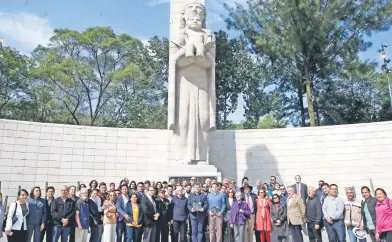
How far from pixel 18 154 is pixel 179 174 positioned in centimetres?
590

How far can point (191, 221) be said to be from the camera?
7.45 m

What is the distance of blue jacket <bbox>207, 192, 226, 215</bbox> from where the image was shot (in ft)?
24.0

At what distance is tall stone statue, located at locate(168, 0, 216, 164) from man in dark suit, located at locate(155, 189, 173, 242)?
2.68m

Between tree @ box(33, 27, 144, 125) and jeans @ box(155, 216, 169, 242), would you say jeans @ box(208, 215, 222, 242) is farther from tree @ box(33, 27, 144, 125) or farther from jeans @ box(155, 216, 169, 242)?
tree @ box(33, 27, 144, 125)

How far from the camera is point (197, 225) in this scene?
7.44 meters

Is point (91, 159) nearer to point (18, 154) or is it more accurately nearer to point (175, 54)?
point (18, 154)

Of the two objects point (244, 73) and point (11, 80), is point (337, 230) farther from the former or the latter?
point (11, 80)

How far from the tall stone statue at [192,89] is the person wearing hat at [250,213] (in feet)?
9.30

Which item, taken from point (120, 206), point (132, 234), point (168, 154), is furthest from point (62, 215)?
point (168, 154)

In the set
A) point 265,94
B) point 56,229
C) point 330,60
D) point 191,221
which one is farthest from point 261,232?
point 265,94

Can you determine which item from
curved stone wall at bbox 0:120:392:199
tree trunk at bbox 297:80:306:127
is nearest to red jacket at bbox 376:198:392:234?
curved stone wall at bbox 0:120:392:199

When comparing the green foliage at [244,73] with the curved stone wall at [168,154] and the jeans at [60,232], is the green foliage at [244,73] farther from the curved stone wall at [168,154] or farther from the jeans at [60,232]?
the jeans at [60,232]

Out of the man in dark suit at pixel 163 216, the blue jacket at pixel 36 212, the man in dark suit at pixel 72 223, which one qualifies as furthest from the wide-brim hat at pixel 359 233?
the blue jacket at pixel 36 212

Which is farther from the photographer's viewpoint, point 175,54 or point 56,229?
point 175,54
